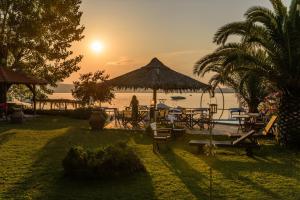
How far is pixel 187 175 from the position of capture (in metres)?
9.38

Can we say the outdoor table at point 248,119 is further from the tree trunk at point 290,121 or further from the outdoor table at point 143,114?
the outdoor table at point 143,114

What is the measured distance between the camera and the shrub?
28.9ft

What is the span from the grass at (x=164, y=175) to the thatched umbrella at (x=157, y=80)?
3.95 m

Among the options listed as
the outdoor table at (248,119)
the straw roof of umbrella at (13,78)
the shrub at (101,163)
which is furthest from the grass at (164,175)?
the straw roof of umbrella at (13,78)

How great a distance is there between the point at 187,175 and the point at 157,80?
28.7ft

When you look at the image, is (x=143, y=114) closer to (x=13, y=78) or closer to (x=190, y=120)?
(x=190, y=120)

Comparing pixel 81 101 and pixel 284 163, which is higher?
pixel 81 101

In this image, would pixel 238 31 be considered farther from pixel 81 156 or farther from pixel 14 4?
pixel 14 4

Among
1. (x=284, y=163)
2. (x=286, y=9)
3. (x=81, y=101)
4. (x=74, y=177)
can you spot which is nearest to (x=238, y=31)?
(x=286, y=9)

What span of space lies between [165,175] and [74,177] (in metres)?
2.10

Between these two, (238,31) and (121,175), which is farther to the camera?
(238,31)

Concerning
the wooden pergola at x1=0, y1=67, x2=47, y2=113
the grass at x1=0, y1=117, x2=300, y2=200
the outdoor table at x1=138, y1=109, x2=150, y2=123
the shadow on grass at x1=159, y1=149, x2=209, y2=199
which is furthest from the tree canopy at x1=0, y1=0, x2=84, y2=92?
the shadow on grass at x1=159, y1=149, x2=209, y2=199

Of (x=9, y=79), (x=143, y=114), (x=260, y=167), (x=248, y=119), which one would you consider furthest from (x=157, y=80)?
(x=9, y=79)

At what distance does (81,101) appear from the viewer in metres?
28.6
